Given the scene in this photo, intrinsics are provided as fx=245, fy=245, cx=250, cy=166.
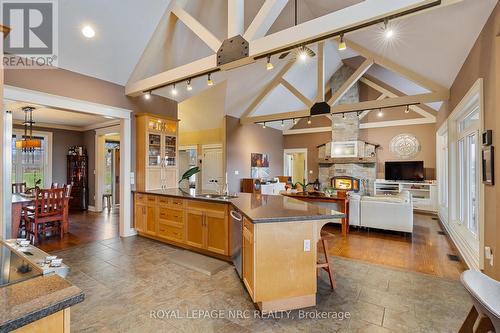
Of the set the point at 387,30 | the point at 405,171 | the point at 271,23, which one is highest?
the point at 271,23

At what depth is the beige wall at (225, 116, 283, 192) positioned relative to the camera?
25.9 feet

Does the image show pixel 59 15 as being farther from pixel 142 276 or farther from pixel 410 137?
pixel 410 137

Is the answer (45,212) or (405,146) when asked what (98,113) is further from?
(405,146)

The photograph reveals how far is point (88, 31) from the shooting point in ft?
12.2

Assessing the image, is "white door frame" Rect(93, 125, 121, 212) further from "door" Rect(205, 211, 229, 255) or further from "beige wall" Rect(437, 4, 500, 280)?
"beige wall" Rect(437, 4, 500, 280)

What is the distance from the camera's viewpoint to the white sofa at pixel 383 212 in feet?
15.8

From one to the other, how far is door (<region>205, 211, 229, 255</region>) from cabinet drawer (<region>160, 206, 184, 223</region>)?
2.03 feet

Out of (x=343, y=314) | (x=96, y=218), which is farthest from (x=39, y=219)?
(x=343, y=314)

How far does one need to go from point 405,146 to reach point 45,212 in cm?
1012

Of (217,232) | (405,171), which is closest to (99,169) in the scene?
(217,232)

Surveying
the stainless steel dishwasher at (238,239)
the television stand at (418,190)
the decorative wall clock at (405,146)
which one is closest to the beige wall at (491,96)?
the stainless steel dishwasher at (238,239)

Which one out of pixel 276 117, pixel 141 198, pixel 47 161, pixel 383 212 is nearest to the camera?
Result: pixel 141 198

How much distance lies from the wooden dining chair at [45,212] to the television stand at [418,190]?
352 inches

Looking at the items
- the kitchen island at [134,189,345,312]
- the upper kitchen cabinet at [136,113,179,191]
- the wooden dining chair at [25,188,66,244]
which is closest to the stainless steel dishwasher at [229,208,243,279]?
the kitchen island at [134,189,345,312]
